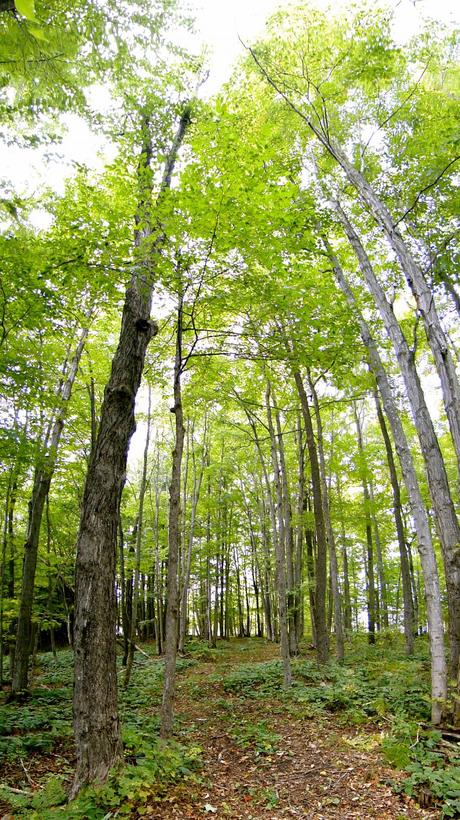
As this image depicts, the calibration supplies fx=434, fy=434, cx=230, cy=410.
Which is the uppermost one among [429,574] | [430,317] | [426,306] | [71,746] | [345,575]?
[426,306]

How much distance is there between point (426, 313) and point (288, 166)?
4323 mm

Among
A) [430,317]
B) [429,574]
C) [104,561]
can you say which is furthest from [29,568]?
[430,317]

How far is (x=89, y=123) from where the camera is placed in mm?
7531

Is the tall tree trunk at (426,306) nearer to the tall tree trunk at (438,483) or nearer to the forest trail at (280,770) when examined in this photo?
the tall tree trunk at (438,483)

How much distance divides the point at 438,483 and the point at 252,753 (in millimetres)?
3923

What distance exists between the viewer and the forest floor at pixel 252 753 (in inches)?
144

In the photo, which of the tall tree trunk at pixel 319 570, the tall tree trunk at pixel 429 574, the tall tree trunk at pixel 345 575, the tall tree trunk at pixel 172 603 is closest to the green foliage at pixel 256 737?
the tall tree trunk at pixel 172 603

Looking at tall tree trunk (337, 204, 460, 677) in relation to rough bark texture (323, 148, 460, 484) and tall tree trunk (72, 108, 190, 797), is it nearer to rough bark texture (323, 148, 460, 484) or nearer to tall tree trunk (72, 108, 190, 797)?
rough bark texture (323, 148, 460, 484)

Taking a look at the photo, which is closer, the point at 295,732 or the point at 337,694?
the point at 295,732

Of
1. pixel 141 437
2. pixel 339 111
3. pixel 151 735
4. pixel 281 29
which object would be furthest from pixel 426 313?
pixel 141 437

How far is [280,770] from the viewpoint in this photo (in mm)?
4609

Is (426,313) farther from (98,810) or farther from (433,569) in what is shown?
(98,810)

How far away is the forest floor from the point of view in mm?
3650

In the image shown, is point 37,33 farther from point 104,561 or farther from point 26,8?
point 104,561
